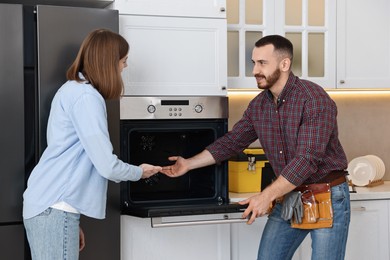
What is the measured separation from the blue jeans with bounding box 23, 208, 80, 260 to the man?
75cm

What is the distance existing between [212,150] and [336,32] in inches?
44.6

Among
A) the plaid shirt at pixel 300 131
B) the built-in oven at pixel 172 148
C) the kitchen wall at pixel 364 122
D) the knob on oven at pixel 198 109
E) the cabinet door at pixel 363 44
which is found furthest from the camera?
the kitchen wall at pixel 364 122

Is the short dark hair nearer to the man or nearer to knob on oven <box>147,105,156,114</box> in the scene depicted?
the man

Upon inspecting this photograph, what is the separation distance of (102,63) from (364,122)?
220 centimetres

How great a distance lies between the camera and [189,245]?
337 cm

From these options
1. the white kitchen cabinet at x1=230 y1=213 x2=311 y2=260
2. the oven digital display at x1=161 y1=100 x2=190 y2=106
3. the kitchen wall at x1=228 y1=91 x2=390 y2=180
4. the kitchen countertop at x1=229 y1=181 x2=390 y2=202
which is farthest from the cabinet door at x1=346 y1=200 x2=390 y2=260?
the oven digital display at x1=161 y1=100 x2=190 y2=106

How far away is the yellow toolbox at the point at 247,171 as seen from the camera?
3.65 m

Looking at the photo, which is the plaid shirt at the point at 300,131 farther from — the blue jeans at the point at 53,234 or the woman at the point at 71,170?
the blue jeans at the point at 53,234

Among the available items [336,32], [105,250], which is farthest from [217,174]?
[336,32]

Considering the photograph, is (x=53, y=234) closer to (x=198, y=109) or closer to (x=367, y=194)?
(x=198, y=109)

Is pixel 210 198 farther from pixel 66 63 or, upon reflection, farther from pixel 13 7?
pixel 13 7

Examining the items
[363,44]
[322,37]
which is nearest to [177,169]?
[322,37]

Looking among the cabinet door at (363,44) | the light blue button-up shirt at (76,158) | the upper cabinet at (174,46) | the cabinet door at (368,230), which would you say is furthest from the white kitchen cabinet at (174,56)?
the cabinet door at (368,230)

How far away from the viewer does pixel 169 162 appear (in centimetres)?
346
